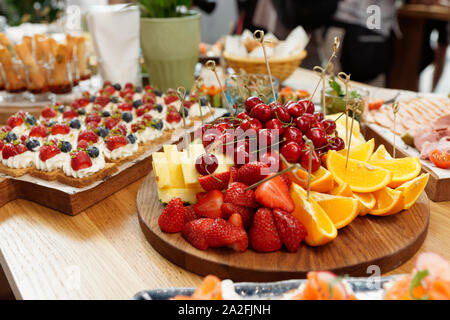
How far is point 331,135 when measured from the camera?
4.19 feet

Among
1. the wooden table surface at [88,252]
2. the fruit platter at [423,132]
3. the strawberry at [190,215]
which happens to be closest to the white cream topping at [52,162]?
the wooden table surface at [88,252]

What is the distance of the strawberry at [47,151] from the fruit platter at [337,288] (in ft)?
2.28

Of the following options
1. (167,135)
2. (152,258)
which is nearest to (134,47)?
(167,135)

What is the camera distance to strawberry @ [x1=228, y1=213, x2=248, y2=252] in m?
0.98

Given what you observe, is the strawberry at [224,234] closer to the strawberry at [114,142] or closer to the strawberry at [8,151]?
the strawberry at [114,142]

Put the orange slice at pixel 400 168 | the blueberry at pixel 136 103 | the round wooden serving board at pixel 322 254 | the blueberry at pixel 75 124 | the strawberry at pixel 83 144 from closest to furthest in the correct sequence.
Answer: the round wooden serving board at pixel 322 254 < the orange slice at pixel 400 168 < the strawberry at pixel 83 144 < the blueberry at pixel 75 124 < the blueberry at pixel 136 103

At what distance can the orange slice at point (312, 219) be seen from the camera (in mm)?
967

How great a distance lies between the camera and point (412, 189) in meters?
1.12

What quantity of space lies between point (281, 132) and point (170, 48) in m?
1.16

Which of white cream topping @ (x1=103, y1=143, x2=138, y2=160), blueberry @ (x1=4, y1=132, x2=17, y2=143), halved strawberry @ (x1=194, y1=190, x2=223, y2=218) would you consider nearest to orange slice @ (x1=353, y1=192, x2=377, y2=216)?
halved strawberry @ (x1=194, y1=190, x2=223, y2=218)

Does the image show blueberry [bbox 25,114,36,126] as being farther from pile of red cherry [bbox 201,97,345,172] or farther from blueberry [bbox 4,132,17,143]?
pile of red cherry [bbox 201,97,345,172]

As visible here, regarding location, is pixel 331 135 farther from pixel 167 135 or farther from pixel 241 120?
pixel 167 135

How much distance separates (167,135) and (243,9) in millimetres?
2851

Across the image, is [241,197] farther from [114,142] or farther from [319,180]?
[114,142]
